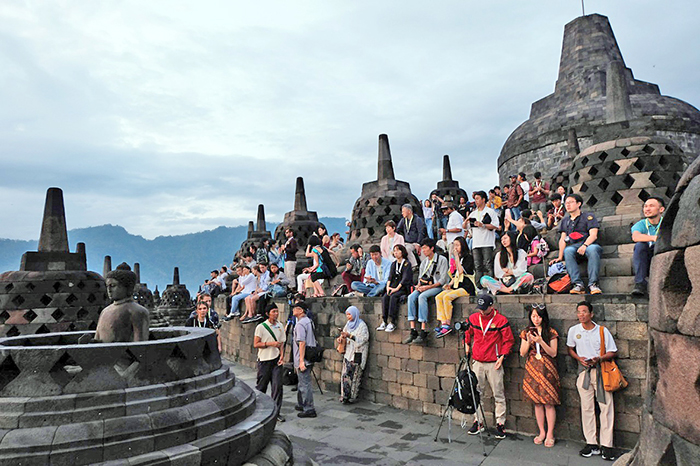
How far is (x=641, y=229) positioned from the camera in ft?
18.5

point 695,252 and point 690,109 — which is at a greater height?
point 690,109

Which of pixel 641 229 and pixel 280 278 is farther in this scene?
pixel 280 278

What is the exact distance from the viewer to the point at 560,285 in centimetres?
614

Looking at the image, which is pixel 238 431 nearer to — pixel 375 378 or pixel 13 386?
pixel 13 386

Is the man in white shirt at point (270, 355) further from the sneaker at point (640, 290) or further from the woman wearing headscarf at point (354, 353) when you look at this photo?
the sneaker at point (640, 290)

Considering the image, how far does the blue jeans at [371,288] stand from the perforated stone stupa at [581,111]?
44.3ft

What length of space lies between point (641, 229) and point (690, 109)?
21706 mm

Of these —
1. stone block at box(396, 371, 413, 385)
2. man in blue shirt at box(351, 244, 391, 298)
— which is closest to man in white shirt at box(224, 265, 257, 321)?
man in blue shirt at box(351, 244, 391, 298)

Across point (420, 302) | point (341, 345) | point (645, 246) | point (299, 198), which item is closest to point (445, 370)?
point (420, 302)

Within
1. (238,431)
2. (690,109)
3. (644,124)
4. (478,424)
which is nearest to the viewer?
(238,431)

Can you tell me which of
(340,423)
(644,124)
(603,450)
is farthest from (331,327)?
(644,124)

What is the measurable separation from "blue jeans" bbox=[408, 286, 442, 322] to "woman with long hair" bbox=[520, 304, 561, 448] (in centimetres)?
162

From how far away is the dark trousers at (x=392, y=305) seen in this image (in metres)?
7.64

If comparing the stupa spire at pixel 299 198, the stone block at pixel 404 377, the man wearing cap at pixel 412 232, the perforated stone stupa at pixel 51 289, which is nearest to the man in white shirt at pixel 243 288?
the perforated stone stupa at pixel 51 289
